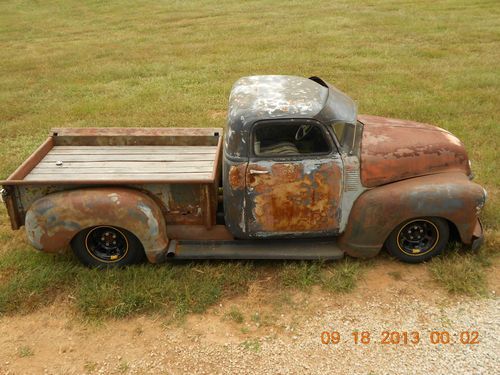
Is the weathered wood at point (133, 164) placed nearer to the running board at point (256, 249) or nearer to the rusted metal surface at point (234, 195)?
the rusted metal surface at point (234, 195)

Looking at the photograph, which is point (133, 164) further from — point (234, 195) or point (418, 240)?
point (418, 240)

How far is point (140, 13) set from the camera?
68.4 feet

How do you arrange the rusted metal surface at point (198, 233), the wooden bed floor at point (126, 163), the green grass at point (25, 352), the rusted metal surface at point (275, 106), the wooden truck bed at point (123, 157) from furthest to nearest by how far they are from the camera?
the rusted metal surface at point (198, 233) → the wooden bed floor at point (126, 163) → the wooden truck bed at point (123, 157) → the rusted metal surface at point (275, 106) → the green grass at point (25, 352)

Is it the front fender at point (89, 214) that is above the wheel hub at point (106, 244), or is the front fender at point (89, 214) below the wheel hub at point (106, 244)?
above

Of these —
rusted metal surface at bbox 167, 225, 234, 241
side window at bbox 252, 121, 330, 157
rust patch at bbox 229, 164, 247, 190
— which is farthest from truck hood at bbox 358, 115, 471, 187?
rusted metal surface at bbox 167, 225, 234, 241

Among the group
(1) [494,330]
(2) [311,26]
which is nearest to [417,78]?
(2) [311,26]

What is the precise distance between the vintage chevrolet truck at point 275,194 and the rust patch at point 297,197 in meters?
0.01

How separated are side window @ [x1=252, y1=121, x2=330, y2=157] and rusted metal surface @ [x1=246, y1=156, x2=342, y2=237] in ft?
0.50

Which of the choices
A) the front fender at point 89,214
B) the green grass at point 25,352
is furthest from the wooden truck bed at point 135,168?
the green grass at point 25,352

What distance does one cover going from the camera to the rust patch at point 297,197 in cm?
502

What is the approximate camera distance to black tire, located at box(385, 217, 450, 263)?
5312mm

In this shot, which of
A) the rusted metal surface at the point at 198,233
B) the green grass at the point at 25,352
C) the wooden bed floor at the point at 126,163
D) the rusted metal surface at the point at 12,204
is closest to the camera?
the green grass at the point at 25,352

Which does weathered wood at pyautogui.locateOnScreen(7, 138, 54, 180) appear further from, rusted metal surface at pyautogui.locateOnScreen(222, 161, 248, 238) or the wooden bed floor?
rusted metal surface at pyautogui.locateOnScreen(222, 161, 248, 238)

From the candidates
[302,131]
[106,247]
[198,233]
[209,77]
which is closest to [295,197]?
[302,131]
